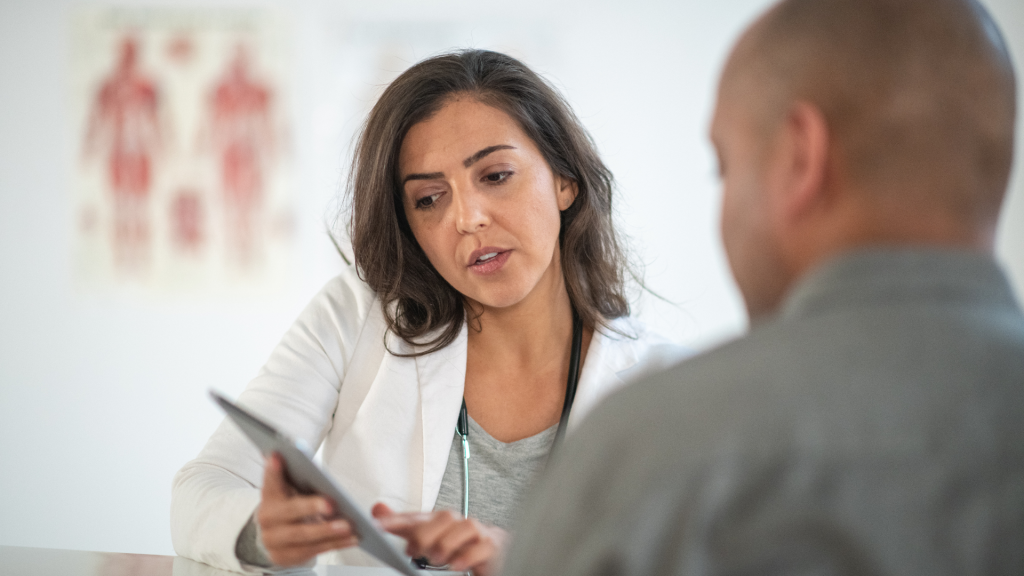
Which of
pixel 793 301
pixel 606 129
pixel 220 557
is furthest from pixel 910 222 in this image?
pixel 606 129

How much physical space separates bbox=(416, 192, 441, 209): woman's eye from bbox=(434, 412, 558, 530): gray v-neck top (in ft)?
1.78

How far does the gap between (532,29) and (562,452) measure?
3733 millimetres

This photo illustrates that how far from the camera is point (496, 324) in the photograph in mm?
2102

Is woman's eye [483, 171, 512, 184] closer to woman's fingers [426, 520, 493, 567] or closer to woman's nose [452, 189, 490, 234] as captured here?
woman's nose [452, 189, 490, 234]

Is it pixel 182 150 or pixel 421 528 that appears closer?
pixel 421 528

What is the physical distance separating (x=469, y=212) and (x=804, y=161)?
1208 mm

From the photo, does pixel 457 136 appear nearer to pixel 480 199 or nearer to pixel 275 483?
pixel 480 199

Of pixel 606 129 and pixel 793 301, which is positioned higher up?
pixel 606 129

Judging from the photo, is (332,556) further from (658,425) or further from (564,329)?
(658,425)

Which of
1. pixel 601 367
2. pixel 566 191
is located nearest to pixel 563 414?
pixel 601 367

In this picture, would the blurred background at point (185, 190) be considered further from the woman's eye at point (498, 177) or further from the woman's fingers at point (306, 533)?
the woman's fingers at point (306, 533)

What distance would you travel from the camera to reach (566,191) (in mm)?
2117

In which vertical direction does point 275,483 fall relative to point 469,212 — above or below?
below

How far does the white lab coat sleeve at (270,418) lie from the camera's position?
4.80 ft
